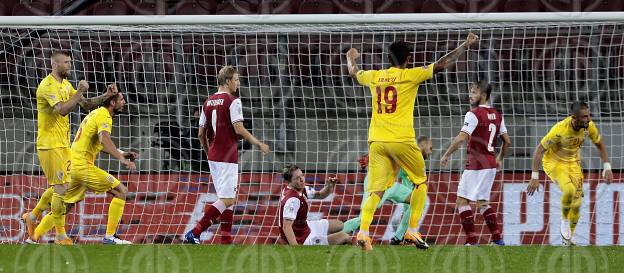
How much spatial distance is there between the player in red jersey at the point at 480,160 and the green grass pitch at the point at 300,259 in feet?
4.10

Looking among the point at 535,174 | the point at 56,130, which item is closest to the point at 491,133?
the point at 535,174

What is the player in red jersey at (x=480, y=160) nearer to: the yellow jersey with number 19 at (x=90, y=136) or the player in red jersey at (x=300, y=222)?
the player in red jersey at (x=300, y=222)

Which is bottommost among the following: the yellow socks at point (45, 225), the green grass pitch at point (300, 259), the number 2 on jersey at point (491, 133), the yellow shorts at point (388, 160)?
the green grass pitch at point (300, 259)

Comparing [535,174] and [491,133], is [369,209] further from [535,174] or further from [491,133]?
[535,174]

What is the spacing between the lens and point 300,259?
311 inches

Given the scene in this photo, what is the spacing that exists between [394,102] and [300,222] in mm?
2045

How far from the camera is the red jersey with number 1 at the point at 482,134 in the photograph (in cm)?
1011

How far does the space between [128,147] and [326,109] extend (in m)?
2.25

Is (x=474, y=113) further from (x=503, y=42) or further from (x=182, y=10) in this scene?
(x=182, y=10)

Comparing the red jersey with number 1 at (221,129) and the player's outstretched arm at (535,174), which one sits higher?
the red jersey with number 1 at (221,129)

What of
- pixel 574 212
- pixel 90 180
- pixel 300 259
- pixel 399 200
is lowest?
pixel 300 259

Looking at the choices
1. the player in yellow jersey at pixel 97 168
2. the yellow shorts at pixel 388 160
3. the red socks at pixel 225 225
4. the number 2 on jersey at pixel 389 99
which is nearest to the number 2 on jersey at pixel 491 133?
the yellow shorts at pixel 388 160

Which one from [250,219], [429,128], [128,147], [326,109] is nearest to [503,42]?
[429,128]

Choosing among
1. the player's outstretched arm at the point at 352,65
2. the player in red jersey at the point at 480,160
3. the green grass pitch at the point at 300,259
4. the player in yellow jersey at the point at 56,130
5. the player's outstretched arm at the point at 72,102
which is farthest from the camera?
the player in red jersey at the point at 480,160
